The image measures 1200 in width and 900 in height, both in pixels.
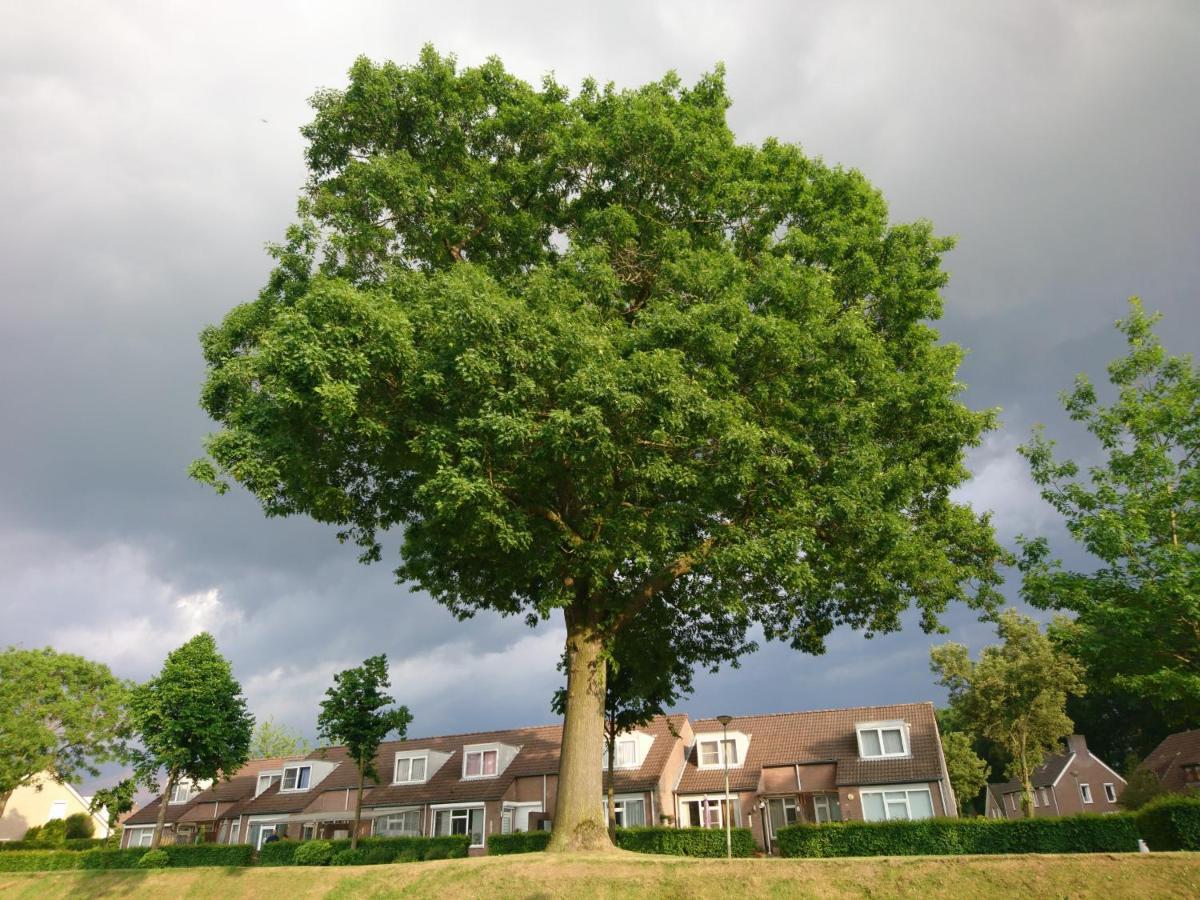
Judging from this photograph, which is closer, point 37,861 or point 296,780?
point 37,861

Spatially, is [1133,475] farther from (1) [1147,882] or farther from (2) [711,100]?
(2) [711,100]

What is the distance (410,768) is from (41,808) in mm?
40594

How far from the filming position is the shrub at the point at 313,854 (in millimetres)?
33156

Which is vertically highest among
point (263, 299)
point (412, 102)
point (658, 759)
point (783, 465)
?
point (412, 102)

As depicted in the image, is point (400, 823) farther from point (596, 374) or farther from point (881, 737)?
point (596, 374)

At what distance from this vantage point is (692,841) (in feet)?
108

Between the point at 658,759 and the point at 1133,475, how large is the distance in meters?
33.0

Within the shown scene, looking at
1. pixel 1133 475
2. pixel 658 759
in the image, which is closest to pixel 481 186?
pixel 1133 475

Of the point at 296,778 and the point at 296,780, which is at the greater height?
the point at 296,778

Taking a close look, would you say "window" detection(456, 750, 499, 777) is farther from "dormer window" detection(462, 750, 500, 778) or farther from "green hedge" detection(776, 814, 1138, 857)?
"green hedge" detection(776, 814, 1138, 857)

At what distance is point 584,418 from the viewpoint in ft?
56.2

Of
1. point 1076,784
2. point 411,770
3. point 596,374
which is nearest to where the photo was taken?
point 596,374

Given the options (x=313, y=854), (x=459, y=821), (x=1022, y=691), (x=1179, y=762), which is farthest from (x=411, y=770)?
(x=1179, y=762)

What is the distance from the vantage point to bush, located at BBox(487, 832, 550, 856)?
3441 cm
